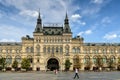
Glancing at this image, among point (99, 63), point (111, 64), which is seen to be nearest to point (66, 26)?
point (99, 63)

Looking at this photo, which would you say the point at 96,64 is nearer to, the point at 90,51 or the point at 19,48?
the point at 90,51

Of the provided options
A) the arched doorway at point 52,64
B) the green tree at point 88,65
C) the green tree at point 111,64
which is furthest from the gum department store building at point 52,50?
the green tree at point 111,64

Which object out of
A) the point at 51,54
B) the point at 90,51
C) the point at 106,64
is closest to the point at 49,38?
the point at 51,54

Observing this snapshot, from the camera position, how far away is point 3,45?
113625mm

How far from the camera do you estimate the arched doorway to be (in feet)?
365

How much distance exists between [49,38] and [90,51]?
24762mm

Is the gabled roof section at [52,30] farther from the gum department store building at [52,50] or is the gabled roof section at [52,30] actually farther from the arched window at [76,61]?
the arched window at [76,61]

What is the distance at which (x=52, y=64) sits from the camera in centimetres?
11200

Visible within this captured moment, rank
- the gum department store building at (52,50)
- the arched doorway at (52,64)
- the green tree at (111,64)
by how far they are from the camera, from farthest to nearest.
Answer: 1. the arched doorway at (52,64)
2. the gum department store building at (52,50)
3. the green tree at (111,64)

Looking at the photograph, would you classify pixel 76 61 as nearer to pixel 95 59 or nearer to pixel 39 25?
pixel 95 59

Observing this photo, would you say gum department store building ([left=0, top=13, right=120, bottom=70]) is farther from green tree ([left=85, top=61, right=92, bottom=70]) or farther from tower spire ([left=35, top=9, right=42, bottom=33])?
green tree ([left=85, top=61, right=92, bottom=70])

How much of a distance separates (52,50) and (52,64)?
314 inches

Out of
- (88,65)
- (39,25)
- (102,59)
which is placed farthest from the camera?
(102,59)

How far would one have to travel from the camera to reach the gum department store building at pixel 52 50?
110m
